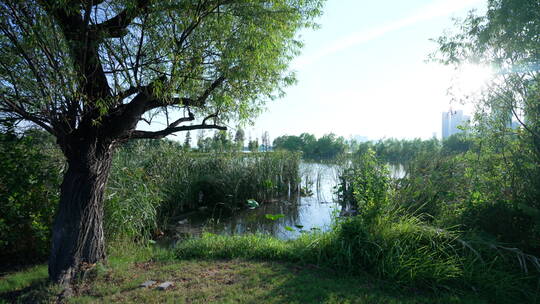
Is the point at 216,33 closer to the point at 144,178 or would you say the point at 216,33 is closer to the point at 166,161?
the point at 144,178

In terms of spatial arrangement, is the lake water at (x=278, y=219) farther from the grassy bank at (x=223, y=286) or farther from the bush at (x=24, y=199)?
the bush at (x=24, y=199)

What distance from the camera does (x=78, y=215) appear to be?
12.1 ft

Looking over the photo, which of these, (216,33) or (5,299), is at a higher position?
(216,33)

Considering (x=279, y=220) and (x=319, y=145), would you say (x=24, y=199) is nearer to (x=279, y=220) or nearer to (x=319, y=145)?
(x=279, y=220)

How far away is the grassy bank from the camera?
318 cm

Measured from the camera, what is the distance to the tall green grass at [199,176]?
306 inches

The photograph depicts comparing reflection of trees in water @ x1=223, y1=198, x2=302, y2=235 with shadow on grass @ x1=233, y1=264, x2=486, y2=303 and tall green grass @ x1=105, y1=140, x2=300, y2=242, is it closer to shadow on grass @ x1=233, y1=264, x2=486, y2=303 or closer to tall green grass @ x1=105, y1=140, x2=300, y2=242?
tall green grass @ x1=105, y1=140, x2=300, y2=242

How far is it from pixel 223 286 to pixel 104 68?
9.88 ft

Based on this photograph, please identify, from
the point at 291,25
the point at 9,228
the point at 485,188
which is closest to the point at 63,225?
the point at 9,228

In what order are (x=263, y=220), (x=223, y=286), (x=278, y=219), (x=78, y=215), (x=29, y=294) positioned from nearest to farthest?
(x=29, y=294), (x=223, y=286), (x=78, y=215), (x=263, y=220), (x=278, y=219)

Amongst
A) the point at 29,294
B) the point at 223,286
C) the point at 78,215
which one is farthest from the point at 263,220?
the point at 29,294

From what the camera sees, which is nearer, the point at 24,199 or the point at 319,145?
the point at 24,199

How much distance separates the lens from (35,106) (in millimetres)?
2992

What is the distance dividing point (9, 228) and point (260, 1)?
15.7 feet
